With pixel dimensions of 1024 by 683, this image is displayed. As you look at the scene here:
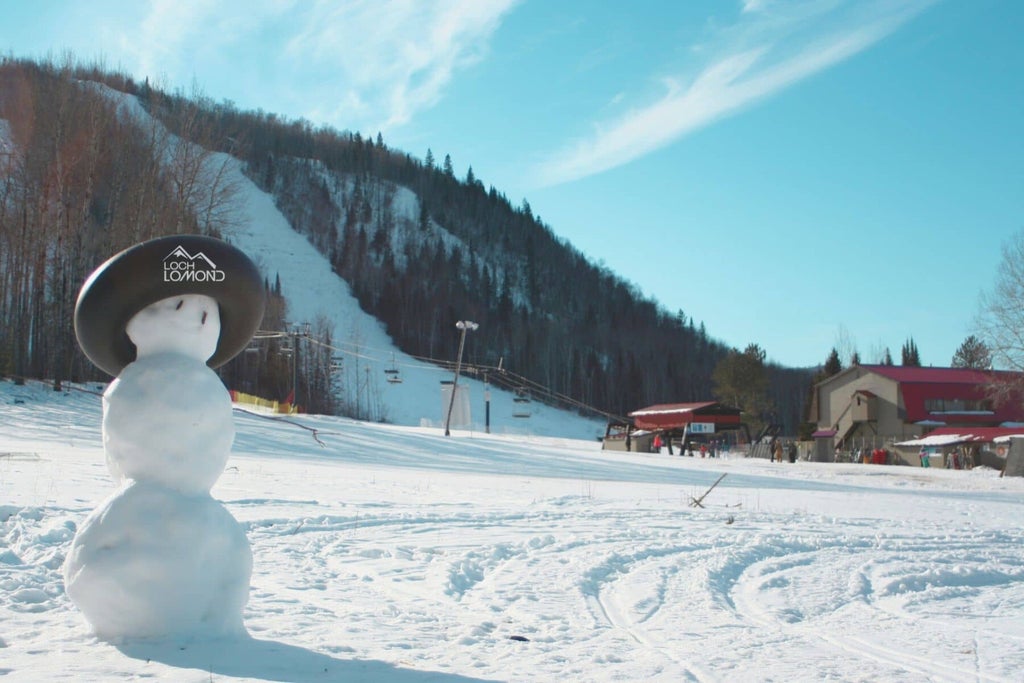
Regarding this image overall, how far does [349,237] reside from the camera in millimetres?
138375

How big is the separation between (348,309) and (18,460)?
103m

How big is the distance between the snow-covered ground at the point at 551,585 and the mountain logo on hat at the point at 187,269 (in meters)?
2.25

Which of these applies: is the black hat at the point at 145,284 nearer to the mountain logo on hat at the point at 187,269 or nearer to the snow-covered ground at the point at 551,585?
the mountain logo on hat at the point at 187,269

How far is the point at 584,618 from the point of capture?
23.4 ft

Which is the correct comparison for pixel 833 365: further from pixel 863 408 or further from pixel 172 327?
pixel 172 327

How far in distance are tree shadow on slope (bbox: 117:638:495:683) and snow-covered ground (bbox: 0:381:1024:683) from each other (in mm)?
24

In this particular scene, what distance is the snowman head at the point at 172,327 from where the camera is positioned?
18.1ft

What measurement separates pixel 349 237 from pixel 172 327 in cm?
13605

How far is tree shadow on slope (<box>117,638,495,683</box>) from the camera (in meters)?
4.75

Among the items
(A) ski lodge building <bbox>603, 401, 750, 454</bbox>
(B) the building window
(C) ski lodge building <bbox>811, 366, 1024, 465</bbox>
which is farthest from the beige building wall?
(A) ski lodge building <bbox>603, 401, 750, 454</bbox>

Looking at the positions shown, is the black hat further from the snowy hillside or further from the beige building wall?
the snowy hillside

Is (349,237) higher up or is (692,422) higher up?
(349,237)

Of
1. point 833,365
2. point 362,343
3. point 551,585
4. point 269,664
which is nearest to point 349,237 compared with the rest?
point 362,343

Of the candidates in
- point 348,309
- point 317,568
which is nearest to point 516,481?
point 317,568
